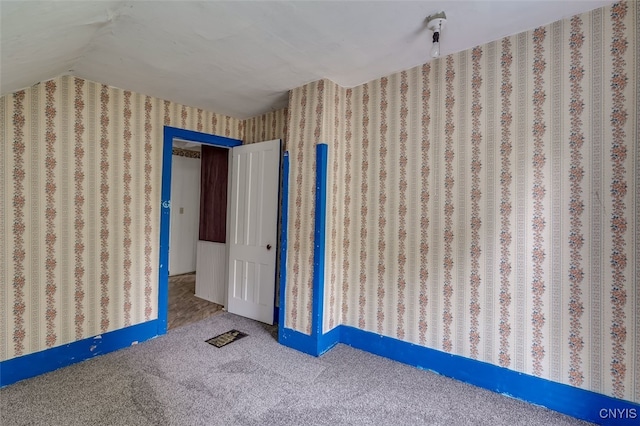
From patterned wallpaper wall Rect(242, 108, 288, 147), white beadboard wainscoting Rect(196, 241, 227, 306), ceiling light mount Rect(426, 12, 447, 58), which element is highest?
ceiling light mount Rect(426, 12, 447, 58)

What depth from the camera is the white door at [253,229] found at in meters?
3.25

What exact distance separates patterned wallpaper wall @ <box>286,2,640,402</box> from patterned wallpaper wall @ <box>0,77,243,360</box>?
1.50m

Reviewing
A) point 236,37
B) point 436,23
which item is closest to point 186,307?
point 236,37

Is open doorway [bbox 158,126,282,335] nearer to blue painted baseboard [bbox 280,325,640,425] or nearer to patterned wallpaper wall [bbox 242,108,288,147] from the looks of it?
patterned wallpaper wall [bbox 242,108,288,147]

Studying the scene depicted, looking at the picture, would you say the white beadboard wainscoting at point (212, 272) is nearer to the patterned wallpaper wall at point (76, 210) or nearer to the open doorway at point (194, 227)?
the open doorway at point (194, 227)

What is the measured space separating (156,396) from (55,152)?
2.05 metres

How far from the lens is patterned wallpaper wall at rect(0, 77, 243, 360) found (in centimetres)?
216

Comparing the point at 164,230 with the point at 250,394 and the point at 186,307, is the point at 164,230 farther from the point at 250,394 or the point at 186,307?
the point at 250,394

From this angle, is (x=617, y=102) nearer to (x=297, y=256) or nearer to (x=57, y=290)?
(x=297, y=256)

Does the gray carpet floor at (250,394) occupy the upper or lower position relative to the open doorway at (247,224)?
lower

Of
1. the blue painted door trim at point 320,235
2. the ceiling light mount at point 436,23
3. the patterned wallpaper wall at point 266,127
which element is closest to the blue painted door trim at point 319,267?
the blue painted door trim at point 320,235

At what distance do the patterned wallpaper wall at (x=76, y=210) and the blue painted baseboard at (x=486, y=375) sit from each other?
5.42ft

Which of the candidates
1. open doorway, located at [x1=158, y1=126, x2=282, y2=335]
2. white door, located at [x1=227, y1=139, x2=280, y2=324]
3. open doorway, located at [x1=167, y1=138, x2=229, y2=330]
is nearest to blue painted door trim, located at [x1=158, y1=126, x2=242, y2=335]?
open doorway, located at [x1=158, y1=126, x2=282, y2=335]

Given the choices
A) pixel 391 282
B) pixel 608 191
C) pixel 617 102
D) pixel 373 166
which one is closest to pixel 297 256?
pixel 391 282
